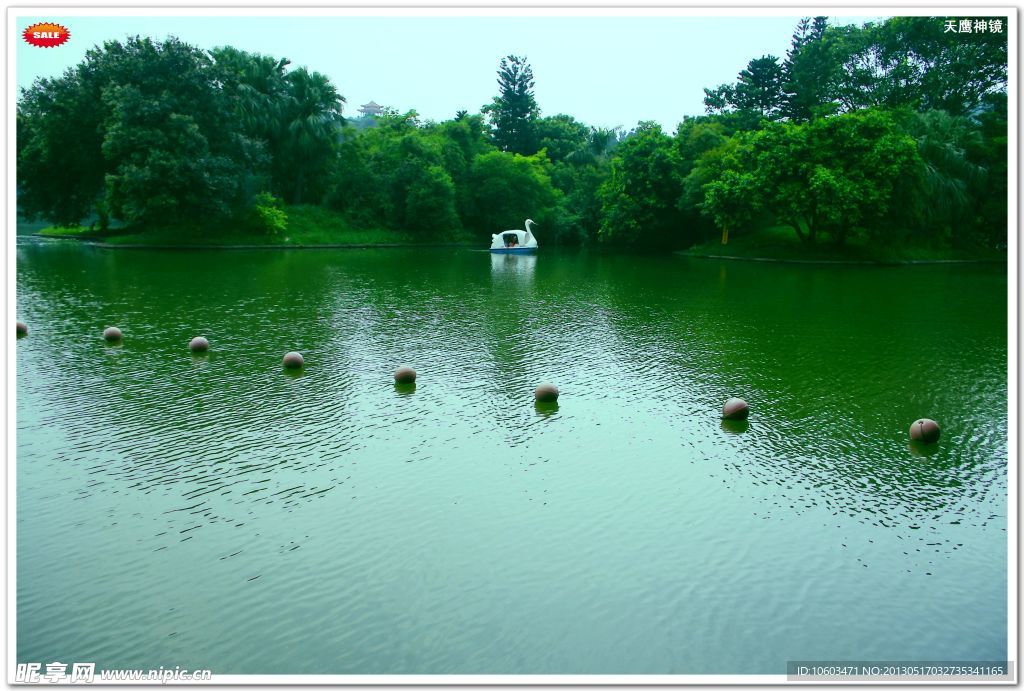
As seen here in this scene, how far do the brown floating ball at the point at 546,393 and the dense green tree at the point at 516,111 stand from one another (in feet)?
187

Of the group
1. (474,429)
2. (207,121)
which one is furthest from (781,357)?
(207,121)

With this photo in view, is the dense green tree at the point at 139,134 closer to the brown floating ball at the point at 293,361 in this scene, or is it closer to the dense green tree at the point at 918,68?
the brown floating ball at the point at 293,361

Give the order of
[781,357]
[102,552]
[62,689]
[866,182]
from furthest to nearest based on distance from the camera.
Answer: [866,182]
[781,357]
[102,552]
[62,689]

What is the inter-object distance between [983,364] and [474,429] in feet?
30.7

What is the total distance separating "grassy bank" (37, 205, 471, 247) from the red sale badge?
36101 millimetres

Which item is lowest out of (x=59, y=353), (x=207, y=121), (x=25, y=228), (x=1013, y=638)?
(x=1013, y=638)

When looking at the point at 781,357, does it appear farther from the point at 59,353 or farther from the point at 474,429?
the point at 59,353

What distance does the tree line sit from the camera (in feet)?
115

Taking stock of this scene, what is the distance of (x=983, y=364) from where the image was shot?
12.7m

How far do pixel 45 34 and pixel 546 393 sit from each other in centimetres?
660

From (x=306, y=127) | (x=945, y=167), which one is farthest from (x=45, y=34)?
(x=306, y=127)

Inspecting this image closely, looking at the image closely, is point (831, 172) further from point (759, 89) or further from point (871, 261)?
point (759, 89)

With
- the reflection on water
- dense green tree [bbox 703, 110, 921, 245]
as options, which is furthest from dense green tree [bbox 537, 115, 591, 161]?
dense green tree [bbox 703, 110, 921, 245]

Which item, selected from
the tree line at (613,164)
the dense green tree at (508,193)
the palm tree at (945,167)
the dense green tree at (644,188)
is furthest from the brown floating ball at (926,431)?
the dense green tree at (508,193)
